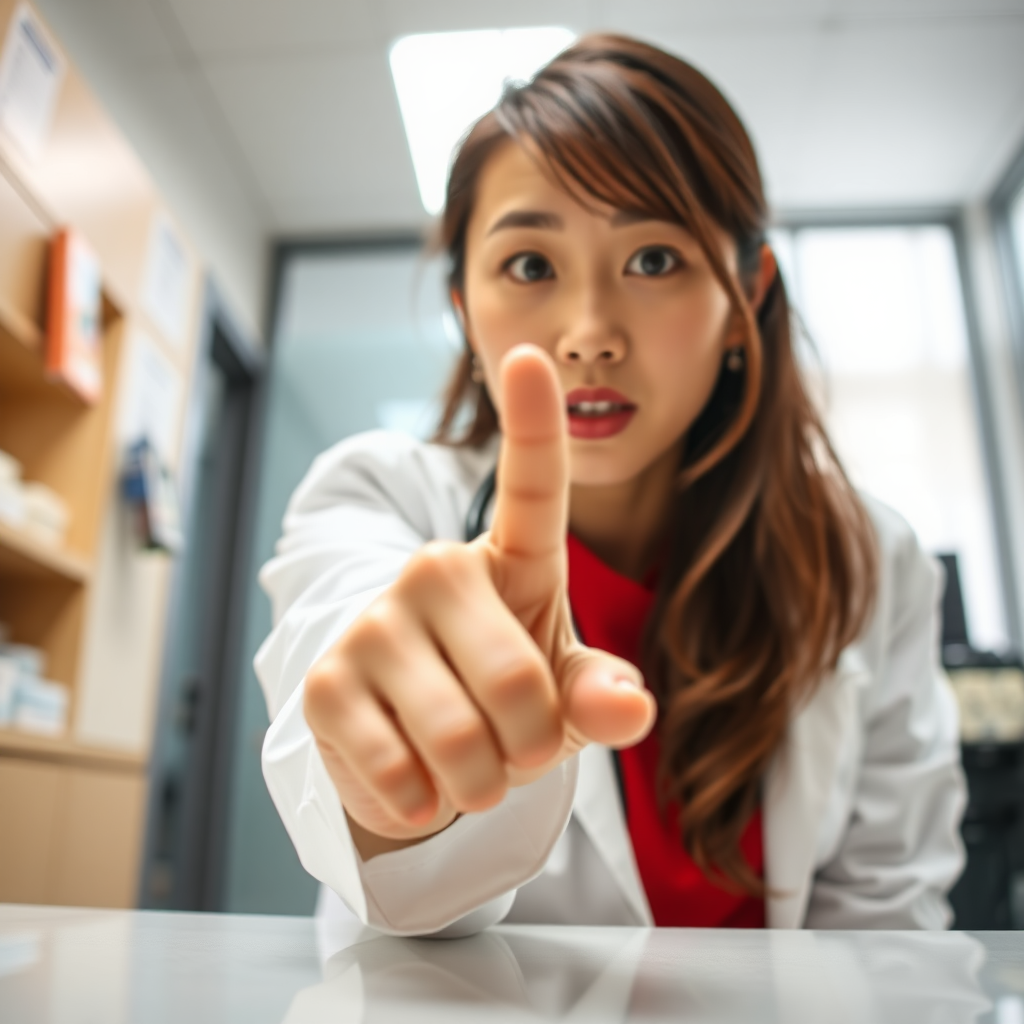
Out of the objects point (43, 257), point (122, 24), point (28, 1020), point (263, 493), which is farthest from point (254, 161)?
point (28, 1020)

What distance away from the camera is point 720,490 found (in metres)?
0.96

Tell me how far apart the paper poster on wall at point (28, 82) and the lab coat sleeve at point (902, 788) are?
182cm

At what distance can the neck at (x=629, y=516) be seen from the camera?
0.94 meters

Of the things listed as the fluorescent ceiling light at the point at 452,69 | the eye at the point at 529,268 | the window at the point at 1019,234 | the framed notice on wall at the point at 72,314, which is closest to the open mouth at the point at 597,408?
the eye at the point at 529,268

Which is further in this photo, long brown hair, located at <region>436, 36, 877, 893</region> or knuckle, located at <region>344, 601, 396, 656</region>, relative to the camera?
long brown hair, located at <region>436, 36, 877, 893</region>

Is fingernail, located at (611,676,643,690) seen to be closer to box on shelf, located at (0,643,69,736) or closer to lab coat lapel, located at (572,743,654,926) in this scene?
lab coat lapel, located at (572,743,654,926)

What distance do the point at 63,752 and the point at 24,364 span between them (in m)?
0.81

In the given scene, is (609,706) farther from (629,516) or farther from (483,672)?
(629,516)

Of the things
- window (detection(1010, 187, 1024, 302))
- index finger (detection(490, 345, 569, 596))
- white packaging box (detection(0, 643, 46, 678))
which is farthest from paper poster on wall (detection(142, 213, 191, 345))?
window (detection(1010, 187, 1024, 302))

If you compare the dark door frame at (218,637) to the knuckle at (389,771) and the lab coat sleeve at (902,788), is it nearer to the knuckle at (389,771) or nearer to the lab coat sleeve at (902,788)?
the lab coat sleeve at (902,788)

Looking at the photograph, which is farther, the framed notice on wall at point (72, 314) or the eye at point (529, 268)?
the framed notice on wall at point (72, 314)

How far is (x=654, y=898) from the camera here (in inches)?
32.9

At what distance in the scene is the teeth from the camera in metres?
0.78

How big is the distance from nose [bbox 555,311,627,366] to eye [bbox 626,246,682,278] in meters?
0.08
